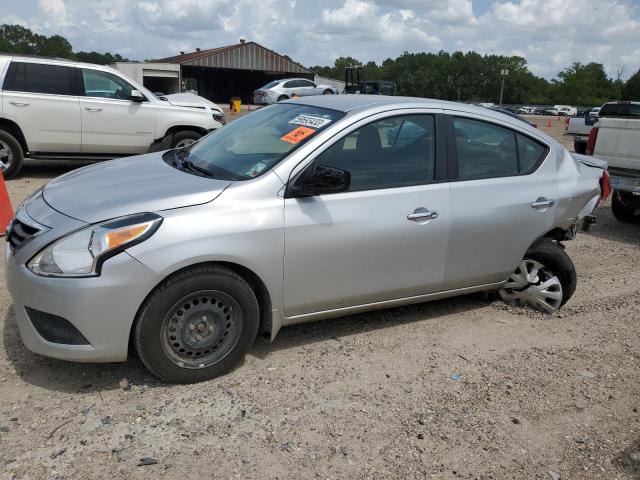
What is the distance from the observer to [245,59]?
54.3 metres

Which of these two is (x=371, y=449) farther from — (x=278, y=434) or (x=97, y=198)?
(x=97, y=198)

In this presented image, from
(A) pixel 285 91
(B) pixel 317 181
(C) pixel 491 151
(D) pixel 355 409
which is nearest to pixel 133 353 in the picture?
(D) pixel 355 409

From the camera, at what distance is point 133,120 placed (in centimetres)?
993

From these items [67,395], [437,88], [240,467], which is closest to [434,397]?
[240,467]

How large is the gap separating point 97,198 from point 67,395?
1136mm

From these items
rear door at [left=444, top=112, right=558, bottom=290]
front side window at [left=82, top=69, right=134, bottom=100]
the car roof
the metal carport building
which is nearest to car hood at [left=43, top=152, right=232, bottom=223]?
rear door at [left=444, top=112, right=558, bottom=290]

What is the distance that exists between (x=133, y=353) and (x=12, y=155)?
663 cm

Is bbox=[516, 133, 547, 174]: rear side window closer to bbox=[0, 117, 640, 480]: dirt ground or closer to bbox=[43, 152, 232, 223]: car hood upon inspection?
bbox=[0, 117, 640, 480]: dirt ground

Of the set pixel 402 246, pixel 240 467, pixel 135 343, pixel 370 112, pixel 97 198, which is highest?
pixel 370 112

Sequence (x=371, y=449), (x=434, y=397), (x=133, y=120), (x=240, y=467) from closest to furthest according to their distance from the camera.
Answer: (x=240, y=467)
(x=371, y=449)
(x=434, y=397)
(x=133, y=120)

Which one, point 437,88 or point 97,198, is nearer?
point 97,198

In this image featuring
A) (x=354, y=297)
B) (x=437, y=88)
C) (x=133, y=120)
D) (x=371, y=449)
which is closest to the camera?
(x=371, y=449)

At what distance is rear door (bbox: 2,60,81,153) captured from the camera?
9.04 m

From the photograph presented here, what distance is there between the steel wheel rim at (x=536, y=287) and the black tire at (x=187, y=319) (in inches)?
91.9
